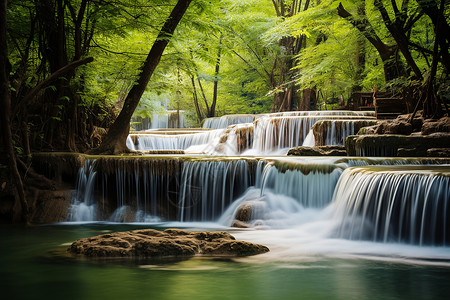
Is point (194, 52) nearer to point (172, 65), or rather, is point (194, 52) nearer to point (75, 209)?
point (172, 65)

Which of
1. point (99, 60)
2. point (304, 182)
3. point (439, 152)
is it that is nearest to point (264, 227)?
point (304, 182)

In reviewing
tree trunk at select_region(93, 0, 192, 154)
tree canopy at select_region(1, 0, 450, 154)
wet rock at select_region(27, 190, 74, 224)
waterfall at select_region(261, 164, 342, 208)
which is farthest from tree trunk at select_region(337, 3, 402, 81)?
wet rock at select_region(27, 190, 74, 224)

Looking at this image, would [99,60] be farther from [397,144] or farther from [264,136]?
[397,144]

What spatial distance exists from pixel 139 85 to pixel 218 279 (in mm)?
8268

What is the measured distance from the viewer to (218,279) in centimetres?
492

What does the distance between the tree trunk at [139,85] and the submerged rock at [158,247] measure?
5.96 m

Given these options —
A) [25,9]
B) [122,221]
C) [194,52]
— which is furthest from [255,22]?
[122,221]

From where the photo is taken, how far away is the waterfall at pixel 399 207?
21.4ft

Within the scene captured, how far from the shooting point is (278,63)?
28266 millimetres

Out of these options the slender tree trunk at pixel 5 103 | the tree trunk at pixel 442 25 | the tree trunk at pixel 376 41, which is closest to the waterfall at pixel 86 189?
the slender tree trunk at pixel 5 103

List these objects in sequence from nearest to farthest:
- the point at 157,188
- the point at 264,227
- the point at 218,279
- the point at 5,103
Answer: the point at 218,279, the point at 5,103, the point at 264,227, the point at 157,188

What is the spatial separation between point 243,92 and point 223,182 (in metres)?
24.2

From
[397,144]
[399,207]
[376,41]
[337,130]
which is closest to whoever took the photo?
[399,207]

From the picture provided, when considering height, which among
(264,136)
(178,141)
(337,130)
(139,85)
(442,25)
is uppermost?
(442,25)
